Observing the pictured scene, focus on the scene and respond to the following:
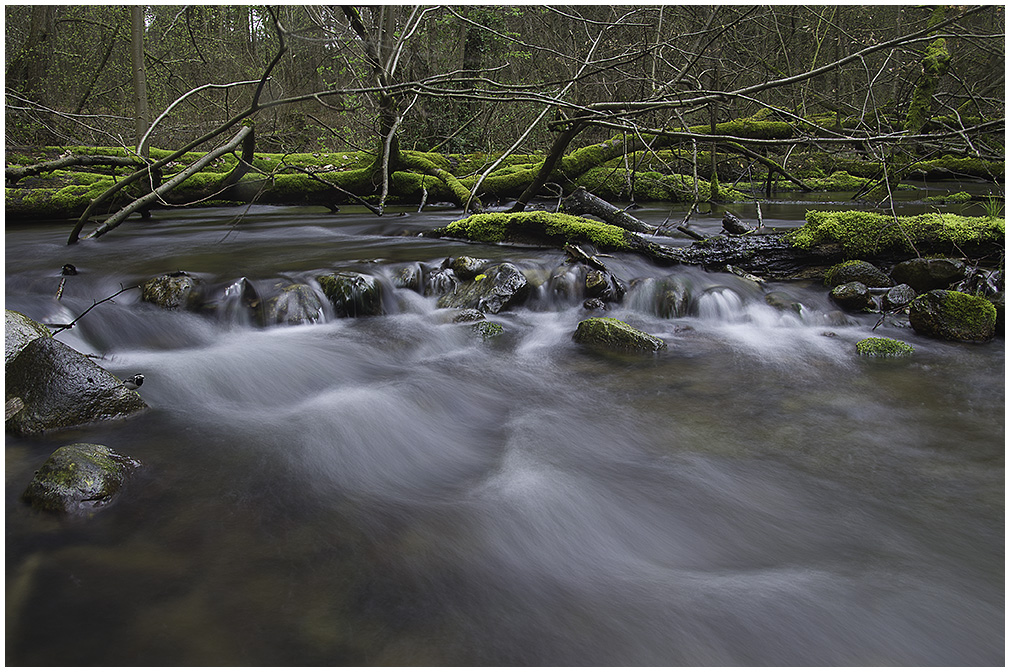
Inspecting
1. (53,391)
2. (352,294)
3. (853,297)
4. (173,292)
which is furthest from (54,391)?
(853,297)

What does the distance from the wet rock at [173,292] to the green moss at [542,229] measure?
11.2 ft

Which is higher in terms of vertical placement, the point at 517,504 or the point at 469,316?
the point at 469,316

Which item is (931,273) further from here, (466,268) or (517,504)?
(517,504)

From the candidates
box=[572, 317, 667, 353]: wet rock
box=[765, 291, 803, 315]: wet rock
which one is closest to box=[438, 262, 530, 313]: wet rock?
box=[572, 317, 667, 353]: wet rock

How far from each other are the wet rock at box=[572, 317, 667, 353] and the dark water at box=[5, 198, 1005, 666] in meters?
0.16

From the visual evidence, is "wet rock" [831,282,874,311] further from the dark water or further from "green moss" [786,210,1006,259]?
"green moss" [786,210,1006,259]

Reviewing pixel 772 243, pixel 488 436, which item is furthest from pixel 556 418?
pixel 772 243

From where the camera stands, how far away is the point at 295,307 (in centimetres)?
540

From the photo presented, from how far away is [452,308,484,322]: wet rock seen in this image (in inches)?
216

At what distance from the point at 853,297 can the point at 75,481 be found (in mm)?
6017

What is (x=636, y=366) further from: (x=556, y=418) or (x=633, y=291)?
(x=633, y=291)

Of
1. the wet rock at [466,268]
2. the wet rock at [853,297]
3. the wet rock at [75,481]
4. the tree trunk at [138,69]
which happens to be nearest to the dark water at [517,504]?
the wet rock at [75,481]

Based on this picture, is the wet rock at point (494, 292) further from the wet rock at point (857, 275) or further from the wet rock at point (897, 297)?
the wet rock at point (897, 297)

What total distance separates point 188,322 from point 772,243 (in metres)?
5.84
